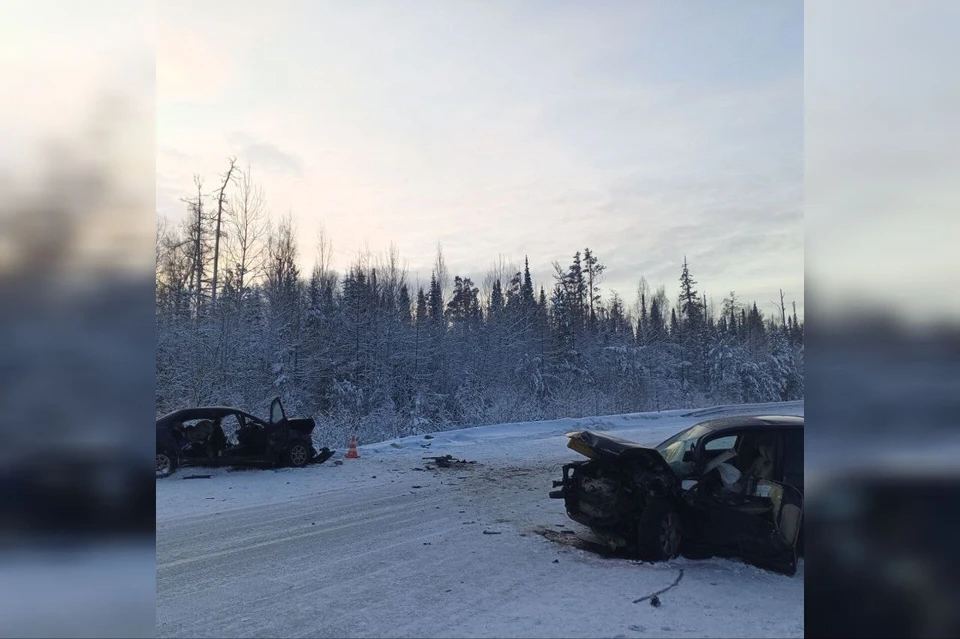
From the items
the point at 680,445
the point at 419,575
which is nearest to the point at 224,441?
the point at 419,575

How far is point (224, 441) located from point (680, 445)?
9.42m

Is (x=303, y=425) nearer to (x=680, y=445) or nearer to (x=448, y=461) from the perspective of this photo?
(x=448, y=461)

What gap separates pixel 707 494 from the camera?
608cm

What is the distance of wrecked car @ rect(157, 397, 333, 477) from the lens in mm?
11273

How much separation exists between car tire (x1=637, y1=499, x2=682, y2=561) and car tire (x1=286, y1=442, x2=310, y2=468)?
338 inches

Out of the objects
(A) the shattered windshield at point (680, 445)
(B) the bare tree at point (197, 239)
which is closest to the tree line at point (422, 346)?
(B) the bare tree at point (197, 239)

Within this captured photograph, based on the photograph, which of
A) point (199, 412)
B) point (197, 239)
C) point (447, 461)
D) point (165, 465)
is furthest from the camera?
point (197, 239)

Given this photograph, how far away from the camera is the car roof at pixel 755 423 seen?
5.98 m

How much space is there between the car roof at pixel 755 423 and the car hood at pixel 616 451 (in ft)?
2.71

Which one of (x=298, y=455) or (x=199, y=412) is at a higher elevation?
(x=199, y=412)

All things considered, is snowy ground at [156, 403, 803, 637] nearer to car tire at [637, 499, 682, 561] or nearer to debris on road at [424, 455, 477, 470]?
car tire at [637, 499, 682, 561]

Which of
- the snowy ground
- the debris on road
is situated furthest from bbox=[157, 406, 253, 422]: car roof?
the debris on road
